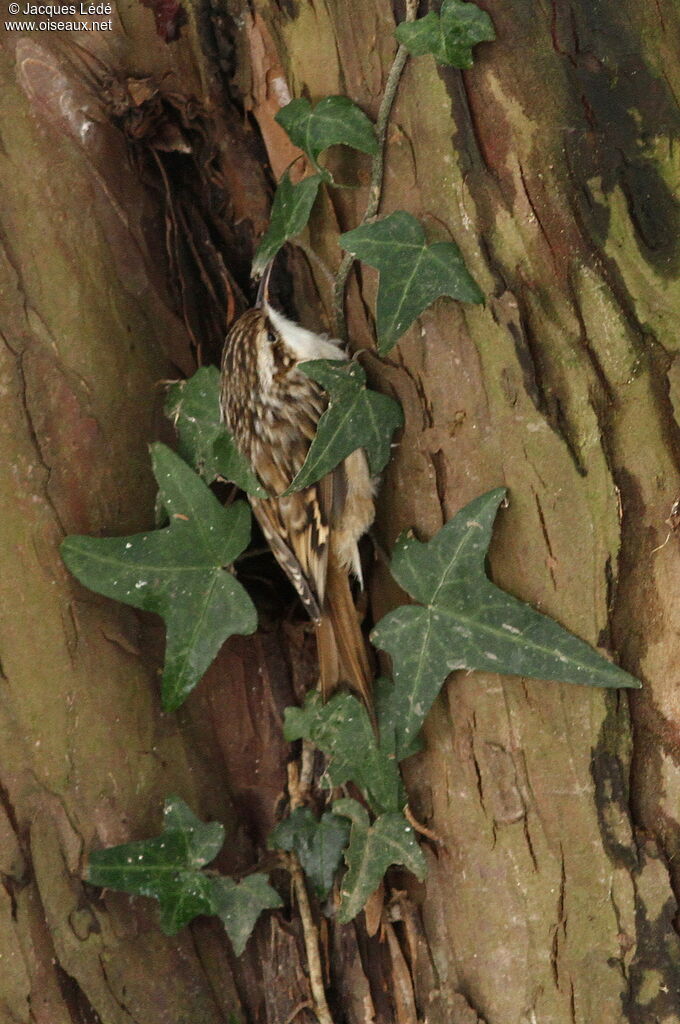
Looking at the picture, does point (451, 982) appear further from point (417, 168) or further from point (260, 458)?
point (417, 168)

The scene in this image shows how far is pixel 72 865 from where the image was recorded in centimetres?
174

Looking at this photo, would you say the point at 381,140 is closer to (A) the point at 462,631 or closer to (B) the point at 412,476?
(B) the point at 412,476

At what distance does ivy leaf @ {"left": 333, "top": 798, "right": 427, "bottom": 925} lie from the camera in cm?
172

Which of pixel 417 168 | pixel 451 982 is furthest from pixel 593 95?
pixel 451 982

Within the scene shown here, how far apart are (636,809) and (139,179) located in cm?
151

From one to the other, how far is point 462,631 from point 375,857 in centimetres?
47

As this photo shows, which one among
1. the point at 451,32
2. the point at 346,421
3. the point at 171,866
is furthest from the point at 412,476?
the point at 171,866

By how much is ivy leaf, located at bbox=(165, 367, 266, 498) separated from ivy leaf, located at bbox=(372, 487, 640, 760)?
429 mm

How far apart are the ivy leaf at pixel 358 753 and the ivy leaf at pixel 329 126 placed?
991mm

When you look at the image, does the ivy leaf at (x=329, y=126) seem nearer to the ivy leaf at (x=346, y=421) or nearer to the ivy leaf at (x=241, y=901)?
the ivy leaf at (x=346, y=421)

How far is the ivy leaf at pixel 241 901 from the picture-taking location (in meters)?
1.79

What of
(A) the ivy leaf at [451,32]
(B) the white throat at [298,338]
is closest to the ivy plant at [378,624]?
(A) the ivy leaf at [451,32]

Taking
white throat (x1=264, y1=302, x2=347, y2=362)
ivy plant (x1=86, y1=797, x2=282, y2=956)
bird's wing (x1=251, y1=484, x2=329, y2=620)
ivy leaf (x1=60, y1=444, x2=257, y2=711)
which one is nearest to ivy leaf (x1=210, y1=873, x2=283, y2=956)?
ivy plant (x1=86, y1=797, x2=282, y2=956)

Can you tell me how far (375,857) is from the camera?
174cm
